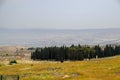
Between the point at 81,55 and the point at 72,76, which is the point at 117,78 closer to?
the point at 72,76

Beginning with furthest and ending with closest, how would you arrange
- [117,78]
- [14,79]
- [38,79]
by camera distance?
[38,79], [117,78], [14,79]

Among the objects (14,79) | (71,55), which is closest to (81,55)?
(71,55)

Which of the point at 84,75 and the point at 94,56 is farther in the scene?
the point at 94,56

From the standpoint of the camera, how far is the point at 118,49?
656ft

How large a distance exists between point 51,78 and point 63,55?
11839cm

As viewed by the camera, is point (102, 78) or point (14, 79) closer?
point (14, 79)

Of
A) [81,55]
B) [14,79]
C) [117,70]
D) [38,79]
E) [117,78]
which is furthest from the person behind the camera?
[81,55]

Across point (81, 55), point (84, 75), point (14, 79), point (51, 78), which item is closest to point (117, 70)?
point (84, 75)

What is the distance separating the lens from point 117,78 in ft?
235

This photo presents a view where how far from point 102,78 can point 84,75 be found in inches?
357

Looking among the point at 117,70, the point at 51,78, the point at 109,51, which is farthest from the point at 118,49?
the point at 51,78

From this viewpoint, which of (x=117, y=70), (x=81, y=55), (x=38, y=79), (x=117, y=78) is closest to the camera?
(x=117, y=78)

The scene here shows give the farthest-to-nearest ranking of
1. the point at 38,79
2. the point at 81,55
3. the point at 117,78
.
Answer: the point at 81,55 < the point at 38,79 < the point at 117,78

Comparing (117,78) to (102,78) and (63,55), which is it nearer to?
(102,78)
